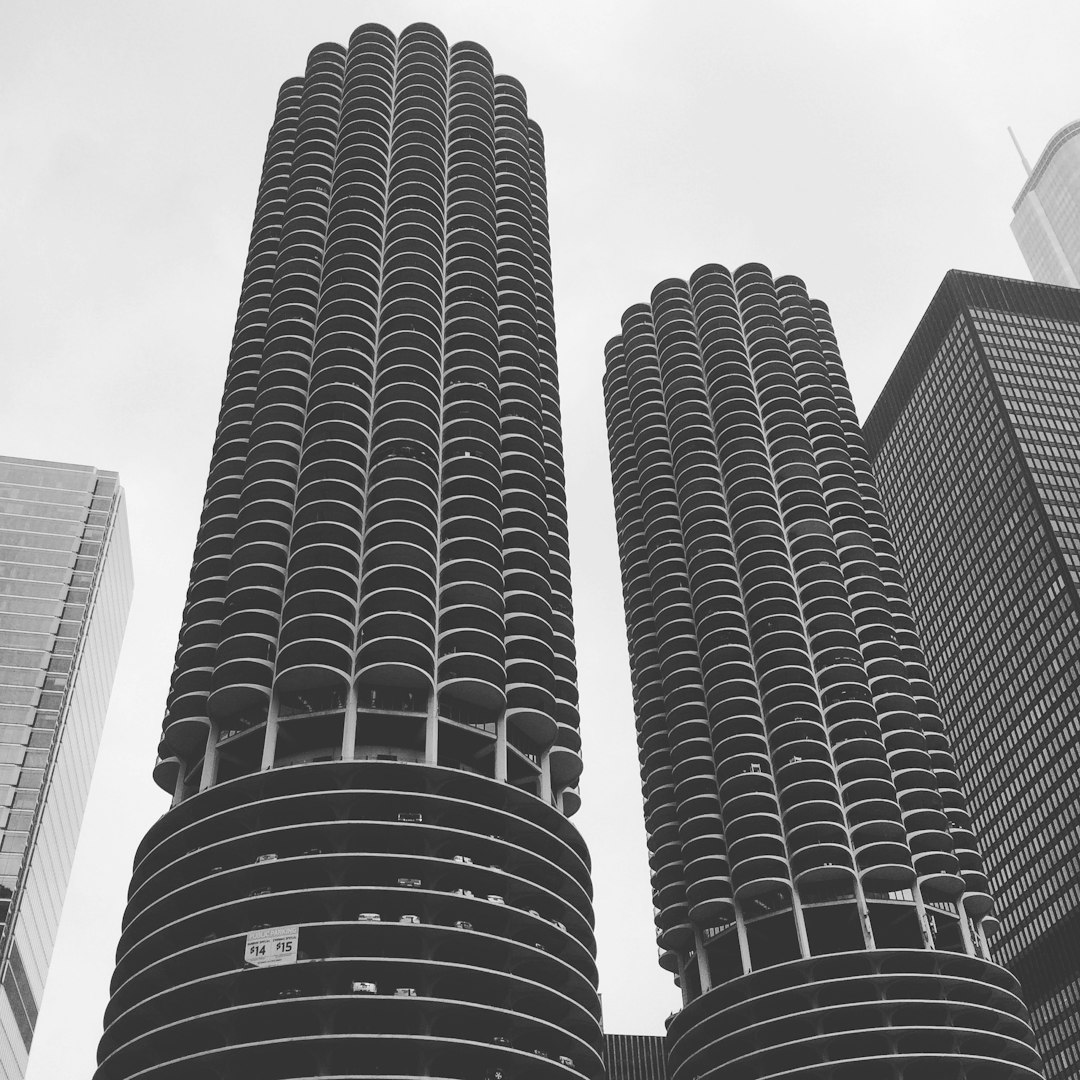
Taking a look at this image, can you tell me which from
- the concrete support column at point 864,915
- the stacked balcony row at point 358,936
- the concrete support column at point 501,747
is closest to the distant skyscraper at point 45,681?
the stacked balcony row at point 358,936

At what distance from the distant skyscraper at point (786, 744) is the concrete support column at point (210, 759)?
47968mm

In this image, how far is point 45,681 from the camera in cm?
15525

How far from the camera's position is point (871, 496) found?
151250mm

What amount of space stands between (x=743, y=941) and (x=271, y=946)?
5237 cm

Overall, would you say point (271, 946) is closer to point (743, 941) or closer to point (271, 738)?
point (271, 738)

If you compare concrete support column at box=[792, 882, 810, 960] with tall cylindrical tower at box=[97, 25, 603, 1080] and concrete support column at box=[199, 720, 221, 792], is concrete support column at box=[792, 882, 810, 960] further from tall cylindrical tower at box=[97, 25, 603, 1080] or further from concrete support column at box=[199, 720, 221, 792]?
concrete support column at box=[199, 720, 221, 792]

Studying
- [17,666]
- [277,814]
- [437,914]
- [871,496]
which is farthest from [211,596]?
[871,496]

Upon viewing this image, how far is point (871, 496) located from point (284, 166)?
7231 centimetres

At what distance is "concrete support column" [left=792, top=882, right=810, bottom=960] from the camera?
108188mm

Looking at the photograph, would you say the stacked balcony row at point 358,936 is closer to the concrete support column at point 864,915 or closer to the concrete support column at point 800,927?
the concrete support column at point 800,927

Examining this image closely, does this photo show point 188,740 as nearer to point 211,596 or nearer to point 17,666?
point 211,596

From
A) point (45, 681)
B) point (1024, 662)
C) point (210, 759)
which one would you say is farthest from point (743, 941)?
point (45, 681)

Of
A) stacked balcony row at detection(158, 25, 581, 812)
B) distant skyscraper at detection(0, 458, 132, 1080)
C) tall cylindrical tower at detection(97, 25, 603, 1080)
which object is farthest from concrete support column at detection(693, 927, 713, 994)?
distant skyscraper at detection(0, 458, 132, 1080)

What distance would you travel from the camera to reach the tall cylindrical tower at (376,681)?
7275 centimetres
